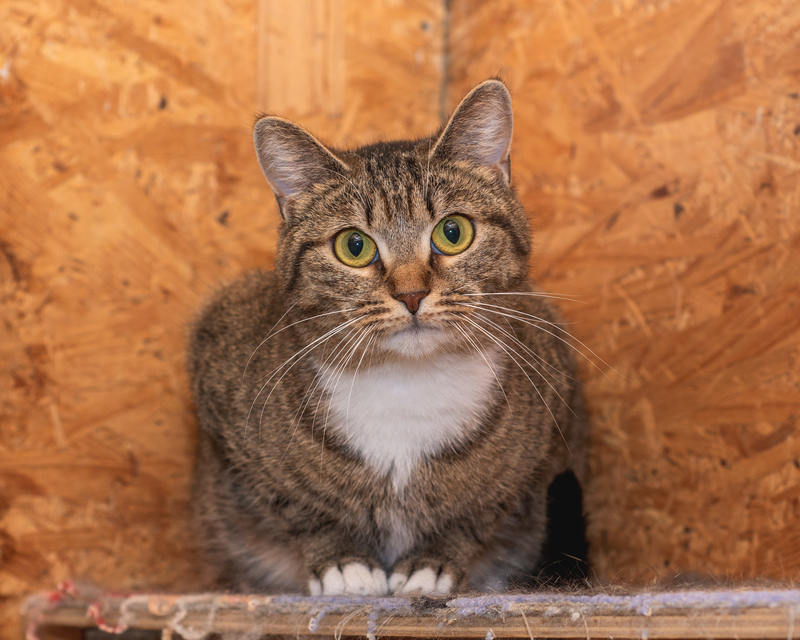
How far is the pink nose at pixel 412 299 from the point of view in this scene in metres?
1.33

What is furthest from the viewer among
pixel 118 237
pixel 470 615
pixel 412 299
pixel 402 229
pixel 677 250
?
pixel 118 237

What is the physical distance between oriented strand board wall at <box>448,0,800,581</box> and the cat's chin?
0.65 meters

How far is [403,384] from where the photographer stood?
4.83 ft

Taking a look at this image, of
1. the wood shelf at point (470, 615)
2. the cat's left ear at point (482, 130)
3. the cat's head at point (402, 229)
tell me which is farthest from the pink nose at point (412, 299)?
the wood shelf at point (470, 615)

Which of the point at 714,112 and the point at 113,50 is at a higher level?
the point at 113,50

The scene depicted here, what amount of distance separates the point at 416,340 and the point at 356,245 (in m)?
0.28

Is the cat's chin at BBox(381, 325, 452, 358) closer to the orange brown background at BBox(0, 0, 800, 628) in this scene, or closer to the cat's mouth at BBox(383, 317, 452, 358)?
the cat's mouth at BBox(383, 317, 452, 358)

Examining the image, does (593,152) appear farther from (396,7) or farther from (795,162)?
(396,7)

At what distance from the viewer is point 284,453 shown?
1560mm

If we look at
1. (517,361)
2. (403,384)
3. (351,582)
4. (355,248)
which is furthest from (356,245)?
(351,582)

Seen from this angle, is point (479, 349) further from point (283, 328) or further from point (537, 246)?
point (537, 246)

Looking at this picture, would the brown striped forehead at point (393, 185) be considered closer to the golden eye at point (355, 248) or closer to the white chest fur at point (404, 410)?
the golden eye at point (355, 248)

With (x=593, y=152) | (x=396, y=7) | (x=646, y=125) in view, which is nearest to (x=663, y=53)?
(x=646, y=125)

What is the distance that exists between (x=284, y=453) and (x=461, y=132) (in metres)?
0.84
